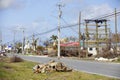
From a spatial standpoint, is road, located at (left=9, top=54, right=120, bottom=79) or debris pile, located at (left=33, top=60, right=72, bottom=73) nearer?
debris pile, located at (left=33, top=60, right=72, bottom=73)

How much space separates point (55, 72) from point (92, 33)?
1809 inches

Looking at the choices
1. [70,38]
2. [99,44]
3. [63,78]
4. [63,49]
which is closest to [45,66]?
[63,78]

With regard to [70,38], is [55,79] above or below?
below

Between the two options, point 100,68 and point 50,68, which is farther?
point 100,68

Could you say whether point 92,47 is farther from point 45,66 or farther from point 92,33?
point 45,66

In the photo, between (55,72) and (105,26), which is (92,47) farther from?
(55,72)

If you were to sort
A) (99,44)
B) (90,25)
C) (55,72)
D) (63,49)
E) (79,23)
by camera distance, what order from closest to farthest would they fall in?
(55,72), (79,23), (90,25), (99,44), (63,49)

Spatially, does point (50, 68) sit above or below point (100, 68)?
above

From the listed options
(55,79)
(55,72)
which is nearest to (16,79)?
(55,79)

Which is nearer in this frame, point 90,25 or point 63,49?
point 90,25

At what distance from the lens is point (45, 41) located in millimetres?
129500

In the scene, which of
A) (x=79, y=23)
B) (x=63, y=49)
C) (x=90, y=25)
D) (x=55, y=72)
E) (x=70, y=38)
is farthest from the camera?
(x=70, y=38)

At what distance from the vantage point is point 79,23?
2319 inches

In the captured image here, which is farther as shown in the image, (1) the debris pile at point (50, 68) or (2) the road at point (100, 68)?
(2) the road at point (100, 68)
